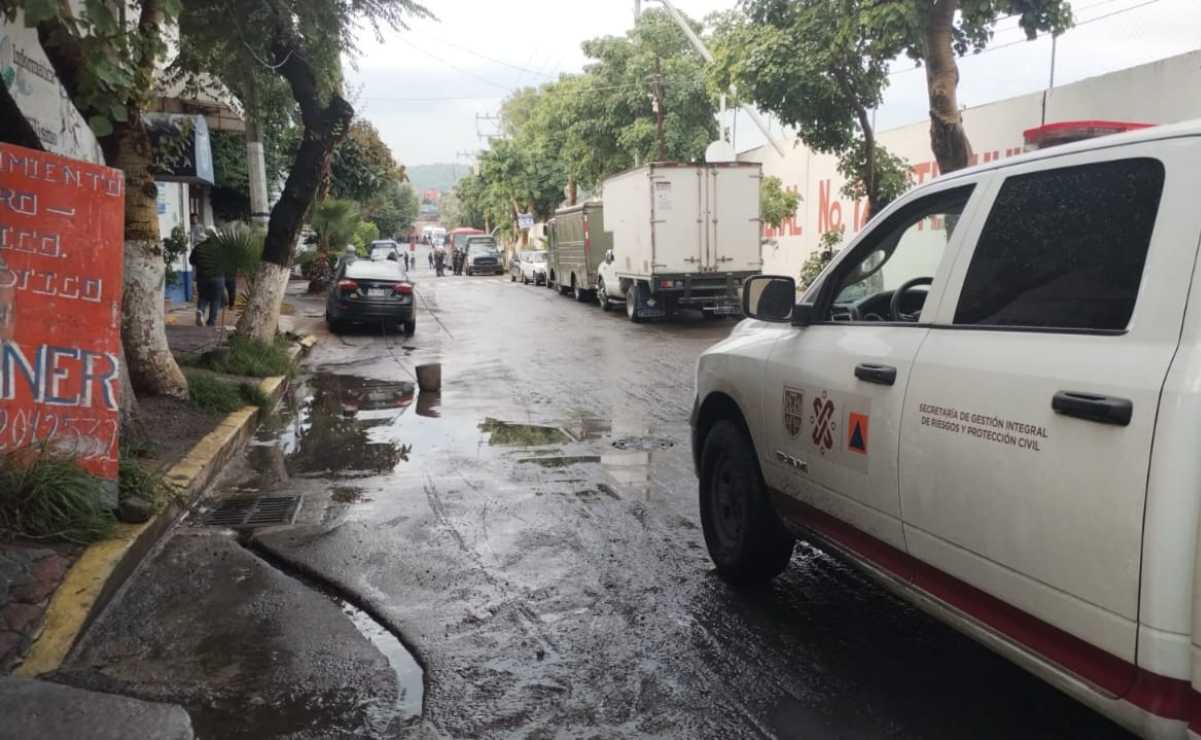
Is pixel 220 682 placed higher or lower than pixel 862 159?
lower

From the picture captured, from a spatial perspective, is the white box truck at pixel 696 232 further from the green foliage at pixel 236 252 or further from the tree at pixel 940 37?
the green foliage at pixel 236 252

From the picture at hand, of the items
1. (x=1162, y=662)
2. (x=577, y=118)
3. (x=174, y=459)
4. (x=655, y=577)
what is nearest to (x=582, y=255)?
(x=577, y=118)

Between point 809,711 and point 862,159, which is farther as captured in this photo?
point 862,159

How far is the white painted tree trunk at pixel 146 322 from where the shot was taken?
8430 millimetres

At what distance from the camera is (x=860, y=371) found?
376 cm

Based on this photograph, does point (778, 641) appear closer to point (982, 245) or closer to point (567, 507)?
point (982, 245)

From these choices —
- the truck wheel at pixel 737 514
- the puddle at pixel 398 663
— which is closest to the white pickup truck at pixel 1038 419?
the truck wheel at pixel 737 514

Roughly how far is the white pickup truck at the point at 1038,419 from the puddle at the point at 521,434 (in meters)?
4.65

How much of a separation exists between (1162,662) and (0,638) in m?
4.09

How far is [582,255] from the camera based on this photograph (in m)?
29.6

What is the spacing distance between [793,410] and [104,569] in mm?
3325

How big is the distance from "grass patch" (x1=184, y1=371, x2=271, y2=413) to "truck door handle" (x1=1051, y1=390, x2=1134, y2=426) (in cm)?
800

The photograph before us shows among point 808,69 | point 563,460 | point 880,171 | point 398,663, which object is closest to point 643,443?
point 563,460

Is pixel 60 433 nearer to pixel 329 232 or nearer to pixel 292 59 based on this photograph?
pixel 292 59
